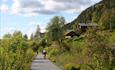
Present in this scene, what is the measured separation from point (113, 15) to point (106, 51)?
212 feet

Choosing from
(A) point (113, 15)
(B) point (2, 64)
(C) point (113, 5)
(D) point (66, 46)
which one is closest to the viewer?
(B) point (2, 64)

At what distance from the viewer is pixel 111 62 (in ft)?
73.4

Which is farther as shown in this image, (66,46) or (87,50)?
(66,46)

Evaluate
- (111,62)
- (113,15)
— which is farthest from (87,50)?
(113,15)

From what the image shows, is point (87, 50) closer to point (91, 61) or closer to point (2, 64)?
point (91, 61)

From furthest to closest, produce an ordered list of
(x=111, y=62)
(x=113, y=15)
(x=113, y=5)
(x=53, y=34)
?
(x=113, y=5)
(x=53, y=34)
(x=113, y=15)
(x=111, y=62)

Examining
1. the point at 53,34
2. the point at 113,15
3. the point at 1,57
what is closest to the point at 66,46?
the point at 1,57

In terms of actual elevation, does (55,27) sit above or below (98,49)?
above

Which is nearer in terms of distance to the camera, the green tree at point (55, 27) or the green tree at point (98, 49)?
the green tree at point (98, 49)

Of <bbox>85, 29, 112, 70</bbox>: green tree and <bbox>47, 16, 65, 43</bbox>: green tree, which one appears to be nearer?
<bbox>85, 29, 112, 70</bbox>: green tree

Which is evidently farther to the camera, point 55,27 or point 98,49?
point 55,27

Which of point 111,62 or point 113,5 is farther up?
point 113,5

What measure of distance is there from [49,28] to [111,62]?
92881 millimetres

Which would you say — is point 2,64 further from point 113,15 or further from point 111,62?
point 113,15
